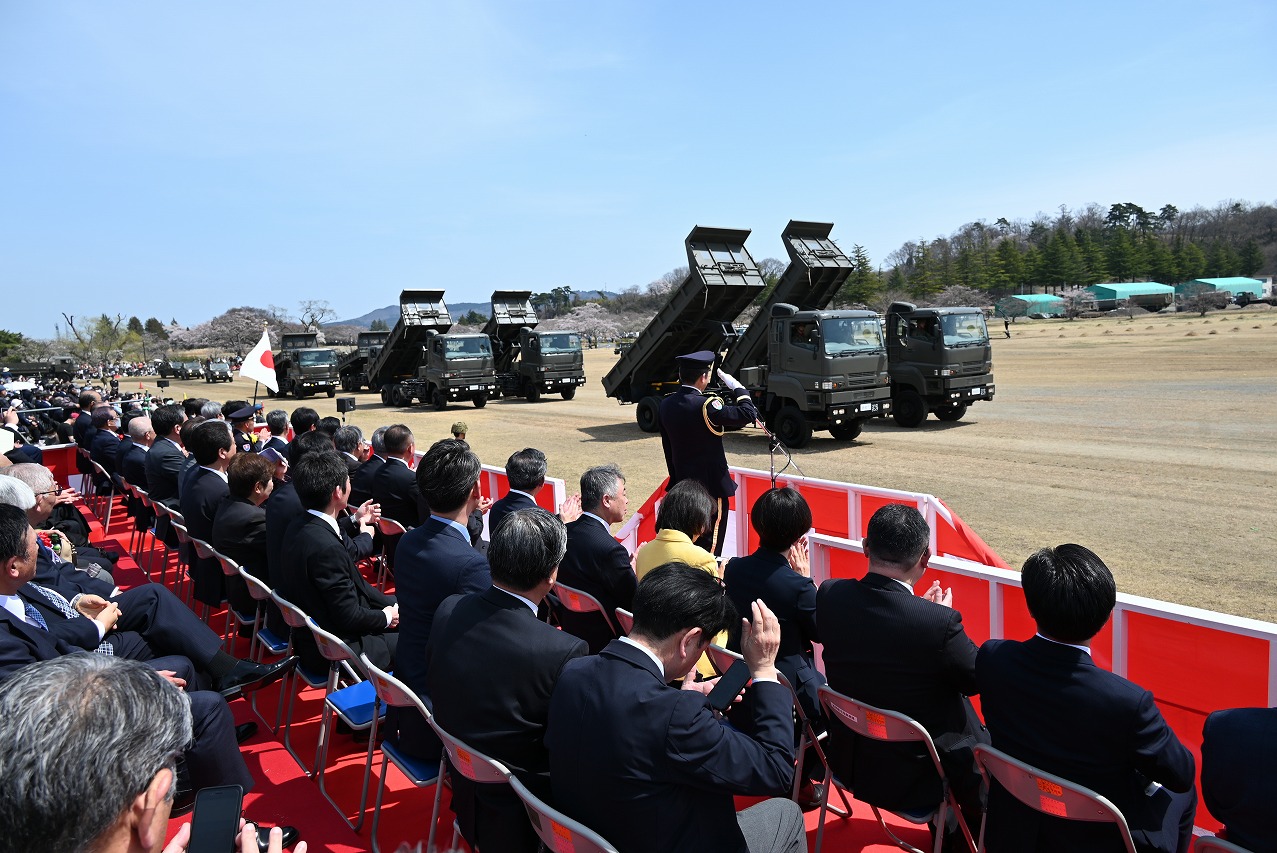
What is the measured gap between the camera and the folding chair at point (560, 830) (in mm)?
1938

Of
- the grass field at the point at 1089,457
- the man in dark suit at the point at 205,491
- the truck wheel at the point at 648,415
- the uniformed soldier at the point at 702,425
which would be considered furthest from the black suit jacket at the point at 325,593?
the truck wheel at the point at 648,415

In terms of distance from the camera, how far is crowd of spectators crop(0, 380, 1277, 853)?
2033 millimetres

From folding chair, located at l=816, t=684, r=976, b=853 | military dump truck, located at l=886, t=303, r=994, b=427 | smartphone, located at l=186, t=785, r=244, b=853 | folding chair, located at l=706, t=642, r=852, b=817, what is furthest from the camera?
military dump truck, located at l=886, t=303, r=994, b=427

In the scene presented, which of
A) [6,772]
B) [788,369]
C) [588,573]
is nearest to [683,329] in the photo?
[788,369]

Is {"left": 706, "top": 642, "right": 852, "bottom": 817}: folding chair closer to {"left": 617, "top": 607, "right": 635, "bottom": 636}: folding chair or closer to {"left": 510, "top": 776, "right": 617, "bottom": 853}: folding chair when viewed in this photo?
{"left": 617, "top": 607, "right": 635, "bottom": 636}: folding chair

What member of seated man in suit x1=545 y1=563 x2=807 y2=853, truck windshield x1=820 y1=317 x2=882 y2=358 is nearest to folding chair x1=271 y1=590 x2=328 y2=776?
seated man in suit x1=545 y1=563 x2=807 y2=853

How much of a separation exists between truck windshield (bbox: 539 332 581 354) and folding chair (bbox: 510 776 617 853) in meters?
24.0

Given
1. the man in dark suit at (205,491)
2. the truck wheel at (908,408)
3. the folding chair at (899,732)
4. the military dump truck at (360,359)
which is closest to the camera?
the folding chair at (899,732)

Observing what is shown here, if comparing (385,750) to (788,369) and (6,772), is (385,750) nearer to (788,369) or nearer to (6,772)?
(6,772)

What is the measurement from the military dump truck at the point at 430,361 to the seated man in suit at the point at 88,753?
23835mm

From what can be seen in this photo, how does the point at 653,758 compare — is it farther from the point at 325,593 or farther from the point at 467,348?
the point at 467,348

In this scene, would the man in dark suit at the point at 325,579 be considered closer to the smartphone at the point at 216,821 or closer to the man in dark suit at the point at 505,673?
the man in dark suit at the point at 505,673

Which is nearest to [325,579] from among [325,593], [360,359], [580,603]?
[325,593]

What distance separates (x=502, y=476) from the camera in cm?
693
